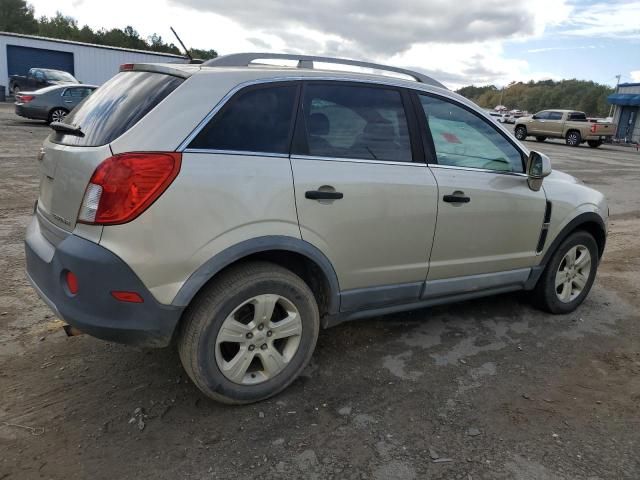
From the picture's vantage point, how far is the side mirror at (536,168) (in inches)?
149

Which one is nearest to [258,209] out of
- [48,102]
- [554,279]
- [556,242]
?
[556,242]

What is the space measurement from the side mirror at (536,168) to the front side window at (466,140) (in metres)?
0.08

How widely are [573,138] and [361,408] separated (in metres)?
29.4

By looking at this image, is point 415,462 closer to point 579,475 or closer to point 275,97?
point 579,475

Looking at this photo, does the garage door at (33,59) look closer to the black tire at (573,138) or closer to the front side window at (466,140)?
the black tire at (573,138)

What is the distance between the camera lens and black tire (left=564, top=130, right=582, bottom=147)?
92.0 feet

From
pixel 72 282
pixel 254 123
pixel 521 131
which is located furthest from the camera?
pixel 521 131

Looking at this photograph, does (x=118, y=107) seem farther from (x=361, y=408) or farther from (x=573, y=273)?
(x=573, y=273)

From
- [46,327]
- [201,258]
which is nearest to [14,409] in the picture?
[46,327]

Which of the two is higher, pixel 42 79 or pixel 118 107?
pixel 42 79

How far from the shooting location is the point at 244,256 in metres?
2.65

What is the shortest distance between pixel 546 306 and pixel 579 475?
2.02 meters

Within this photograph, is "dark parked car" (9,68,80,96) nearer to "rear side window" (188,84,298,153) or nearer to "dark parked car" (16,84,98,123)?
"dark parked car" (16,84,98,123)

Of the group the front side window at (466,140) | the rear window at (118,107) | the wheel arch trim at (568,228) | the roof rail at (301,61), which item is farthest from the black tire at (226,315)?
Result: the wheel arch trim at (568,228)
